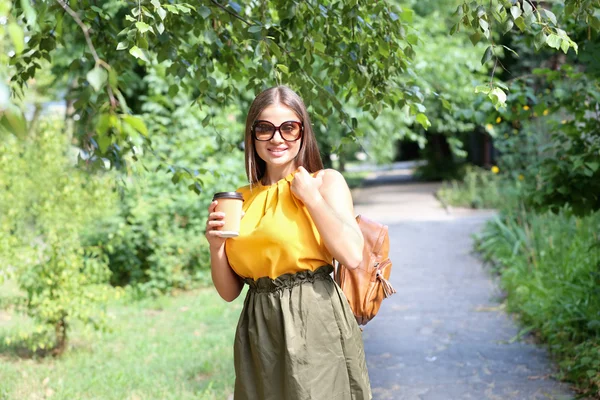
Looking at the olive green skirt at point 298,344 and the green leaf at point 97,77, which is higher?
the green leaf at point 97,77

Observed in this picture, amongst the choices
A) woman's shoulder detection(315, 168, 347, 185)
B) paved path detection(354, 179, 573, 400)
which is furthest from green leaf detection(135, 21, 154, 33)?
paved path detection(354, 179, 573, 400)

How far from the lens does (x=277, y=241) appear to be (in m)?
2.37

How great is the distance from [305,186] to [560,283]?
14.4ft

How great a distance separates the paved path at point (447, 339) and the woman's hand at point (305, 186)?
273cm

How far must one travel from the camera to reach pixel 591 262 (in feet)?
20.0

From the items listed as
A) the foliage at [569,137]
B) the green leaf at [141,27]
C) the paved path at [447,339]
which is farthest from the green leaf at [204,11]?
the paved path at [447,339]

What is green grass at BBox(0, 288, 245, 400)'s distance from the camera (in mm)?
4883

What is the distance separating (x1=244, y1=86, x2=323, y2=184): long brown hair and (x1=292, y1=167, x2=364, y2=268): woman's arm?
7.5 inches

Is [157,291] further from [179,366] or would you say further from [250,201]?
[250,201]

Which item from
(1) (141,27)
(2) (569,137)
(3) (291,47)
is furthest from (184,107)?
(1) (141,27)

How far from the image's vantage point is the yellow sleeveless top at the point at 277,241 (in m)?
2.37

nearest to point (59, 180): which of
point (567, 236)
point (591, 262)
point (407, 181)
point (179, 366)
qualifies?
point (179, 366)

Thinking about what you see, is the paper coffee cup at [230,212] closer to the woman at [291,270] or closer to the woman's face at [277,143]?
the woman at [291,270]

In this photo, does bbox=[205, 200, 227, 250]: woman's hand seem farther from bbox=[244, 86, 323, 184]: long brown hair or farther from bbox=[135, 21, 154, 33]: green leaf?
bbox=[135, 21, 154, 33]: green leaf
